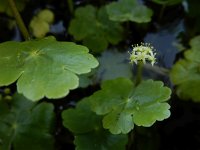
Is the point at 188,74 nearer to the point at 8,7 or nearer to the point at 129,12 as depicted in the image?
the point at 129,12

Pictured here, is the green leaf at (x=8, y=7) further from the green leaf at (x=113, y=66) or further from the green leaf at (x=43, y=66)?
the green leaf at (x=43, y=66)

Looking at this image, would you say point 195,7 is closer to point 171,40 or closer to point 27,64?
point 171,40

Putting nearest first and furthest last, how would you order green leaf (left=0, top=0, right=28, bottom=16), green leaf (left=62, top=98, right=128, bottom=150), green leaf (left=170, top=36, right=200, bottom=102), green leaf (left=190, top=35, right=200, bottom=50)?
green leaf (left=62, top=98, right=128, bottom=150)
green leaf (left=170, top=36, right=200, bottom=102)
green leaf (left=190, top=35, right=200, bottom=50)
green leaf (left=0, top=0, right=28, bottom=16)

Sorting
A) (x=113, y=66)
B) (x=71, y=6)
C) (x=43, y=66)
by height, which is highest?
(x=43, y=66)

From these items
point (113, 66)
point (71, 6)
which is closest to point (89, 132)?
point (113, 66)

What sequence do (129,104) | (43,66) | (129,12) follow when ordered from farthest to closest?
(129,12), (129,104), (43,66)

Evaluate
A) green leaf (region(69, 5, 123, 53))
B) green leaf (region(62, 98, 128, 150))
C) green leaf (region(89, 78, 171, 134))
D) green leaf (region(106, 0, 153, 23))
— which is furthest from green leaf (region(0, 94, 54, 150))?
green leaf (region(106, 0, 153, 23))

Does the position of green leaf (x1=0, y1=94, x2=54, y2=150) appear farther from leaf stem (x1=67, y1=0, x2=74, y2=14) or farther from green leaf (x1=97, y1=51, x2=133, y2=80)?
leaf stem (x1=67, y1=0, x2=74, y2=14)
